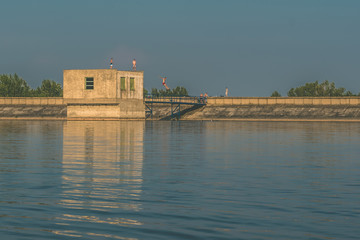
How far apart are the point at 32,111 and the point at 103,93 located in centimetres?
3310

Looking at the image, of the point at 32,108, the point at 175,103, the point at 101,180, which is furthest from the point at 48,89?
the point at 101,180

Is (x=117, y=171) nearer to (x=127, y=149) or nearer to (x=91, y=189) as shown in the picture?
(x=91, y=189)

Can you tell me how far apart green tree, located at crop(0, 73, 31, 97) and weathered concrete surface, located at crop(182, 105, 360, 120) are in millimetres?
72296

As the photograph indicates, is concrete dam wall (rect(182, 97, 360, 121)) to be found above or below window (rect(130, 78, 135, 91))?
below

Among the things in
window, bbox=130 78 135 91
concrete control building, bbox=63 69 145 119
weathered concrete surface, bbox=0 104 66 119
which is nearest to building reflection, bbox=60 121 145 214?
concrete control building, bbox=63 69 145 119

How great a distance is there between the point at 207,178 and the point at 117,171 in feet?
12.9

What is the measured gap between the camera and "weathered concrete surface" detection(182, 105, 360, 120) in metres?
117

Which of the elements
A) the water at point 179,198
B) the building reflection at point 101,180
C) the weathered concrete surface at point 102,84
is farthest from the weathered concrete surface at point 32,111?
the water at point 179,198

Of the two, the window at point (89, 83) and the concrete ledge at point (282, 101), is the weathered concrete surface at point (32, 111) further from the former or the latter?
the concrete ledge at point (282, 101)

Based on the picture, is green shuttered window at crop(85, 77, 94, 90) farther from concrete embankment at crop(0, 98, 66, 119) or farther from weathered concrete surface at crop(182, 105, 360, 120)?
weathered concrete surface at crop(182, 105, 360, 120)

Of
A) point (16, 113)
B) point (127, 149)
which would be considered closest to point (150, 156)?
point (127, 149)

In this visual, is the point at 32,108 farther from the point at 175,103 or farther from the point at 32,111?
the point at 175,103

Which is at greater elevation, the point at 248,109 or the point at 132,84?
the point at 132,84

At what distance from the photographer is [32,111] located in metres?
134
